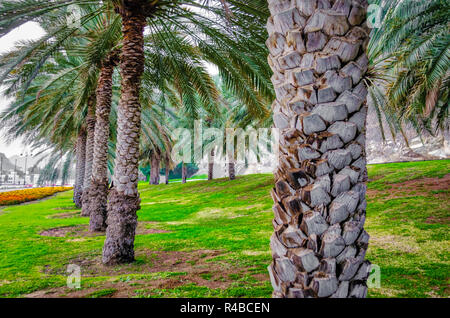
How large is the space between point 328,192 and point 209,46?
6.64m

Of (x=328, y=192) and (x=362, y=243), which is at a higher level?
(x=328, y=192)

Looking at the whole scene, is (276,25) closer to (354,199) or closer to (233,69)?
(354,199)

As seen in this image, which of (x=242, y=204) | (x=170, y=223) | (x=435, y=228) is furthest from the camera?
(x=242, y=204)

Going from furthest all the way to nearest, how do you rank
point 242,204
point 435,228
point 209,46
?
point 242,204 → point 209,46 → point 435,228

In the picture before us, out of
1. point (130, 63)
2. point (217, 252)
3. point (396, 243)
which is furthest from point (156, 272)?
point (396, 243)

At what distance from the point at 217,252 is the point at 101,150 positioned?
18.6 feet

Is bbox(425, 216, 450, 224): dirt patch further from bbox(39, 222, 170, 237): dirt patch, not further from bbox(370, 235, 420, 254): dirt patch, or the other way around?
bbox(39, 222, 170, 237): dirt patch

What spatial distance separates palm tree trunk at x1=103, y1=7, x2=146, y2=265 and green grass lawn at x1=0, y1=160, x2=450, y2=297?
0.48 m

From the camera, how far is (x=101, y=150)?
10383mm

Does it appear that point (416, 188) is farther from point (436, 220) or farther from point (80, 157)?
point (80, 157)

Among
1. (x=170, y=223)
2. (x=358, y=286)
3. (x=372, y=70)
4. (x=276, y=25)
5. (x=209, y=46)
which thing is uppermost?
(x=209, y=46)

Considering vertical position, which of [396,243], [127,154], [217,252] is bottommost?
[217,252]

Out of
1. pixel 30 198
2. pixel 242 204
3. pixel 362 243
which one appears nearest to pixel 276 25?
pixel 362 243

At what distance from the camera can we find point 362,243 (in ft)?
6.79
